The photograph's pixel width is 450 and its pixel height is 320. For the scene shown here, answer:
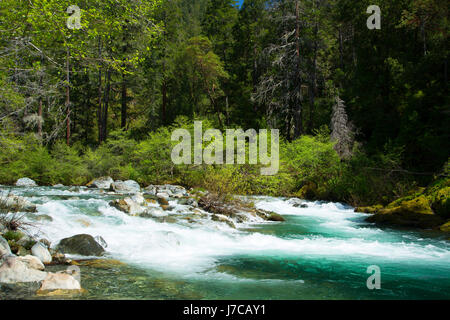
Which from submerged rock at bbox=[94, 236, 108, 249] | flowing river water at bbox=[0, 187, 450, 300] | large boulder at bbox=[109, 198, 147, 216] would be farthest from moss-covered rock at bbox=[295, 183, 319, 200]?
submerged rock at bbox=[94, 236, 108, 249]

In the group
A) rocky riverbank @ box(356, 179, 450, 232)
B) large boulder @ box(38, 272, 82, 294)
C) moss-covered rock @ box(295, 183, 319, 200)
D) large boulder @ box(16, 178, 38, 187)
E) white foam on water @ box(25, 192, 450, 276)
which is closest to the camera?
large boulder @ box(38, 272, 82, 294)

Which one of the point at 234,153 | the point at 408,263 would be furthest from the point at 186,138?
the point at 408,263

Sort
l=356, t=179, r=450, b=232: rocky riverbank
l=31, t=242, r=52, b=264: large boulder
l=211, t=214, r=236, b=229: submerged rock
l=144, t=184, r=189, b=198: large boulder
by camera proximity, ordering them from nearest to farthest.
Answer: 1. l=31, t=242, r=52, b=264: large boulder
2. l=211, t=214, r=236, b=229: submerged rock
3. l=356, t=179, r=450, b=232: rocky riverbank
4. l=144, t=184, r=189, b=198: large boulder

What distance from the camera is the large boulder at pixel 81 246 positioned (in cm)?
674

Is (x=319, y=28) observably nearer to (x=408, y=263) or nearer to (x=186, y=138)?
(x=186, y=138)

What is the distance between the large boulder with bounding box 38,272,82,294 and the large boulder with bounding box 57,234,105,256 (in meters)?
1.84

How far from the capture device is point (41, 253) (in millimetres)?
6020

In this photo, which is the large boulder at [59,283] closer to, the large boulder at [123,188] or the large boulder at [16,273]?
the large boulder at [16,273]

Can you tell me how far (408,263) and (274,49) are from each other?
1811cm

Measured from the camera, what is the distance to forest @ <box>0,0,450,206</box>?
8.61 meters

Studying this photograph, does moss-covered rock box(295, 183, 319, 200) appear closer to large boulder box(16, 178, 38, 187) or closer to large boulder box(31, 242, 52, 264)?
large boulder box(31, 242, 52, 264)

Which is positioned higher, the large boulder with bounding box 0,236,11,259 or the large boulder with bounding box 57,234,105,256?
the large boulder with bounding box 0,236,11,259

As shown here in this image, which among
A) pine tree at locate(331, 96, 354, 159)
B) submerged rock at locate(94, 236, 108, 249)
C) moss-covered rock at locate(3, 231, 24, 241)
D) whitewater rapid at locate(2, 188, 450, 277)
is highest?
pine tree at locate(331, 96, 354, 159)

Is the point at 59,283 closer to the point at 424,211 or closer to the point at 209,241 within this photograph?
the point at 209,241
